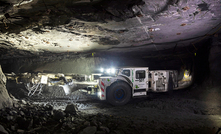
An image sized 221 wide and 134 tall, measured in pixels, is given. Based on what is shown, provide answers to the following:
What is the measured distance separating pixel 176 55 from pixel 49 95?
9856 mm

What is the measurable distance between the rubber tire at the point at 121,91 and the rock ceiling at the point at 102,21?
2489 mm

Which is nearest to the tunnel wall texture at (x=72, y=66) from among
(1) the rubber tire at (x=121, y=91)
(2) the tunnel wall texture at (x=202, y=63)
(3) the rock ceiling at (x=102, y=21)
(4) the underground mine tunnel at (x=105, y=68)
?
(4) the underground mine tunnel at (x=105, y=68)

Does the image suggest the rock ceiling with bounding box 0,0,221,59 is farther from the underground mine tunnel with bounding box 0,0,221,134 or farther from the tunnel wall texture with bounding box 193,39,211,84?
the tunnel wall texture with bounding box 193,39,211,84

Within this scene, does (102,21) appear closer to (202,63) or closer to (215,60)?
(215,60)

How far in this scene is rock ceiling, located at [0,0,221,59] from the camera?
4.19 metres

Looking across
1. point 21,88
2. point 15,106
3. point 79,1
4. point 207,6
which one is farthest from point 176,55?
point 21,88

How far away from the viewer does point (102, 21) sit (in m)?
→ 5.14

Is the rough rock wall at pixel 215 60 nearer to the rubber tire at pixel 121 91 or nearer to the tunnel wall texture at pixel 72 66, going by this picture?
the rubber tire at pixel 121 91

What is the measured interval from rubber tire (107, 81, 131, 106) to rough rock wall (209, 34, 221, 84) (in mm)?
4812

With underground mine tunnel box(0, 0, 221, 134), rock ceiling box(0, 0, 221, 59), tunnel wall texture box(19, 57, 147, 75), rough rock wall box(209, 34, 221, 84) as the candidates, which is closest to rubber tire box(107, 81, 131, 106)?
underground mine tunnel box(0, 0, 221, 134)

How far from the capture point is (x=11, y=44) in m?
7.69

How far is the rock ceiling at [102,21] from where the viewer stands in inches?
165

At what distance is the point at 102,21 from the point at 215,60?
22.0 feet

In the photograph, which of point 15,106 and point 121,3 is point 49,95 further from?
point 121,3
